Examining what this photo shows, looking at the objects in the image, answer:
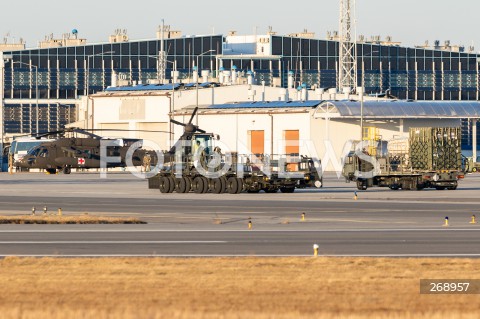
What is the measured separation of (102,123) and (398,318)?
117666 millimetres

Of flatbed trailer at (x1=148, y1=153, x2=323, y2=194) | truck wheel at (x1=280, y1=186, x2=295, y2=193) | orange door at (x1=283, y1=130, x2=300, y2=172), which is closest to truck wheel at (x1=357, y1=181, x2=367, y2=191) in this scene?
flatbed trailer at (x1=148, y1=153, x2=323, y2=194)

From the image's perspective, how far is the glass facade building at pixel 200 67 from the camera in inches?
6353

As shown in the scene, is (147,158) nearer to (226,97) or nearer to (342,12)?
(226,97)

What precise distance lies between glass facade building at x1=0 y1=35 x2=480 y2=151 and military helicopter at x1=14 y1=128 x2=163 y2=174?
53214 millimetres

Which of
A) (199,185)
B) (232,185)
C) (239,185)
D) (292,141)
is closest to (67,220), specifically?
(239,185)

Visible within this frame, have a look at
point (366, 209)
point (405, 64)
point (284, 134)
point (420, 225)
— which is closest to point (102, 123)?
point (284, 134)

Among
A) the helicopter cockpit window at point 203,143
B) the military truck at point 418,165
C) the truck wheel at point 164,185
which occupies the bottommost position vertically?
the truck wheel at point 164,185

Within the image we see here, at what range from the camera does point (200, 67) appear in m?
164

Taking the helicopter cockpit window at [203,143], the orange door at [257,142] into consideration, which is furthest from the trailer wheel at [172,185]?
the orange door at [257,142]

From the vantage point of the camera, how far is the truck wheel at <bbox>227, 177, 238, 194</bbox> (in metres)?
70.9

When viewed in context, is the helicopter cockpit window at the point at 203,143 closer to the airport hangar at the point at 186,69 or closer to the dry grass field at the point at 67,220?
the dry grass field at the point at 67,220

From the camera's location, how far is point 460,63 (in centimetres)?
16500

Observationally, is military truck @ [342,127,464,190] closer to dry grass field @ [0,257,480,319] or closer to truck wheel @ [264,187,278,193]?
truck wheel @ [264,187,278,193]

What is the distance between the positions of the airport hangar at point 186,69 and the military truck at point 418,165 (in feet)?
272
